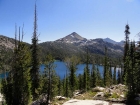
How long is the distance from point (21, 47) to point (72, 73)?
29472mm

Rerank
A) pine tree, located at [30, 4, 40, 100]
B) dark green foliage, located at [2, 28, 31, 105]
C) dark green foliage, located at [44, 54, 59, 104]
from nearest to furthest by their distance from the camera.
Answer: dark green foliage, located at [2, 28, 31, 105] < dark green foliage, located at [44, 54, 59, 104] < pine tree, located at [30, 4, 40, 100]

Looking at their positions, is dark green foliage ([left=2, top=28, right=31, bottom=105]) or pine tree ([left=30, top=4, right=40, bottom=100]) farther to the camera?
pine tree ([left=30, top=4, right=40, bottom=100])

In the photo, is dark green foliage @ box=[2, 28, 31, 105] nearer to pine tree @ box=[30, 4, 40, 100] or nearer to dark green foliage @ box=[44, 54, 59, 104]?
dark green foliage @ box=[44, 54, 59, 104]

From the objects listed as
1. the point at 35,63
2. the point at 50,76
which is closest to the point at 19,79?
the point at 50,76

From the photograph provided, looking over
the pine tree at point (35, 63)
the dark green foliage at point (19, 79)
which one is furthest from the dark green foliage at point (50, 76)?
the pine tree at point (35, 63)

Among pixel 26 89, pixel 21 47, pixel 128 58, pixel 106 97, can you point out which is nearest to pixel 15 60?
pixel 21 47

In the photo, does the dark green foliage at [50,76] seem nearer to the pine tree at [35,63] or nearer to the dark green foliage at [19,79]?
the dark green foliage at [19,79]

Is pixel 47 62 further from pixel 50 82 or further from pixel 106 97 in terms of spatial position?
pixel 106 97

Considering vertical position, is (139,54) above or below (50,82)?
above

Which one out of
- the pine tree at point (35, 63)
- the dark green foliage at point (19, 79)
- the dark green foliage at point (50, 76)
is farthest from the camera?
the pine tree at point (35, 63)

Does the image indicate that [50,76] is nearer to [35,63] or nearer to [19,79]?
[19,79]

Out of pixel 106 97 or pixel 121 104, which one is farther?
pixel 106 97

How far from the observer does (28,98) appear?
3053cm

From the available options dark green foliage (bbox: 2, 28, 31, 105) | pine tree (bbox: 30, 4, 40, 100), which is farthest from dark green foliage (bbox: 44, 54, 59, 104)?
pine tree (bbox: 30, 4, 40, 100)
